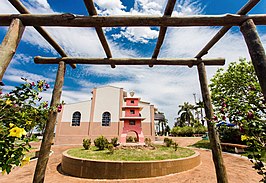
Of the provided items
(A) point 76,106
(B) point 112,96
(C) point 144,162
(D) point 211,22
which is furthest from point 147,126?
(D) point 211,22

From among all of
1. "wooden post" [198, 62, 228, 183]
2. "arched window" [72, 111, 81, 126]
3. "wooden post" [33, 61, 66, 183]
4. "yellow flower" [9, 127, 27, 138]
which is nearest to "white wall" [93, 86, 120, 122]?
"arched window" [72, 111, 81, 126]

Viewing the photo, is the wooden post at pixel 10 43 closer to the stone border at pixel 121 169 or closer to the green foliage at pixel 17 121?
the green foliage at pixel 17 121

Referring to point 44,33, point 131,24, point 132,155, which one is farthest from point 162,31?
point 132,155

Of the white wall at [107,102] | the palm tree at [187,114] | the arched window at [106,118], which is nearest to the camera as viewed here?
the arched window at [106,118]

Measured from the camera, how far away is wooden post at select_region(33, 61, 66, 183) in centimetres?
279

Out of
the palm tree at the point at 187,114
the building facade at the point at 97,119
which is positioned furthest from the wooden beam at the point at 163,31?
the palm tree at the point at 187,114

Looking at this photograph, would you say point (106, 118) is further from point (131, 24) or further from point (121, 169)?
point (131, 24)

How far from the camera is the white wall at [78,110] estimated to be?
20.2 metres

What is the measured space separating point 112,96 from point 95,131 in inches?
215

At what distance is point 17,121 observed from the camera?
6.07ft

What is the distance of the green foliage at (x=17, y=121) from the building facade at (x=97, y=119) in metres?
17.5

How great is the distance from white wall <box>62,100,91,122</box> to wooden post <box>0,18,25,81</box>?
760 inches

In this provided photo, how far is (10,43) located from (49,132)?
1.87m

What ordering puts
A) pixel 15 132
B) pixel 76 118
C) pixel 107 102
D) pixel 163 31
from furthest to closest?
1. pixel 107 102
2. pixel 76 118
3. pixel 163 31
4. pixel 15 132
